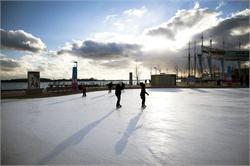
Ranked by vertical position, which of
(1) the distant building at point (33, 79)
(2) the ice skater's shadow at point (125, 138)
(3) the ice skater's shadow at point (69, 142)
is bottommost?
(3) the ice skater's shadow at point (69, 142)

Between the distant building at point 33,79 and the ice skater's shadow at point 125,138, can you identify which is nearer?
the ice skater's shadow at point 125,138

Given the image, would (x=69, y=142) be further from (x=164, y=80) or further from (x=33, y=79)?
(x=164, y=80)

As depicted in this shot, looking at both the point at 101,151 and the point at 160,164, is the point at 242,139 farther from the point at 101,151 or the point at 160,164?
the point at 101,151

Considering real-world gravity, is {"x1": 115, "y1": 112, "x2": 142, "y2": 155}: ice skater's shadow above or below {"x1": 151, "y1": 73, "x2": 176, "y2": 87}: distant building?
below

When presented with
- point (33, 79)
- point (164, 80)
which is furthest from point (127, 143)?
point (164, 80)

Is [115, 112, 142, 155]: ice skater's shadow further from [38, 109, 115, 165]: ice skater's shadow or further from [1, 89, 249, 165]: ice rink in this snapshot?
[38, 109, 115, 165]: ice skater's shadow

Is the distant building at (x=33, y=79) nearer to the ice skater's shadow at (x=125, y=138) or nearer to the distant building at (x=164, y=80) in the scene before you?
the ice skater's shadow at (x=125, y=138)

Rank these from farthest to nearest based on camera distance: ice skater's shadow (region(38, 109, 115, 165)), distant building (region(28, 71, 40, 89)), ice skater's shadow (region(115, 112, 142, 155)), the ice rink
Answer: distant building (region(28, 71, 40, 89))
ice skater's shadow (region(115, 112, 142, 155))
ice skater's shadow (region(38, 109, 115, 165))
the ice rink

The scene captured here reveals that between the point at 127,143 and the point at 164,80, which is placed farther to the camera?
the point at 164,80

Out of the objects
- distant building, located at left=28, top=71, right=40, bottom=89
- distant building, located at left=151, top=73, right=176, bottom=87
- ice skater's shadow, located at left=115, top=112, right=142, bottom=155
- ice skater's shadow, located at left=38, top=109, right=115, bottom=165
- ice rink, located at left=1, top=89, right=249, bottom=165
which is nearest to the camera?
ice rink, located at left=1, top=89, right=249, bottom=165

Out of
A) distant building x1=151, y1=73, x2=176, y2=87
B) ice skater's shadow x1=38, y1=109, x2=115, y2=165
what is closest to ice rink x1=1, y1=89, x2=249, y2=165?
ice skater's shadow x1=38, y1=109, x2=115, y2=165

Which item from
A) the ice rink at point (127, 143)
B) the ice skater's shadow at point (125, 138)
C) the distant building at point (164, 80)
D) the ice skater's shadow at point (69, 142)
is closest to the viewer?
the ice rink at point (127, 143)

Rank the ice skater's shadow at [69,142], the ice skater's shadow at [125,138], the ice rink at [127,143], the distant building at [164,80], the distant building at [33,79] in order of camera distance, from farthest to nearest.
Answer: the distant building at [164,80], the distant building at [33,79], the ice skater's shadow at [125,138], the ice skater's shadow at [69,142], the ice rink at [127,143]

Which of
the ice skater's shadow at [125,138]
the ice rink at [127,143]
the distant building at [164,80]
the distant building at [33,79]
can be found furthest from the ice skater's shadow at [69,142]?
the distant building at [164,80]
